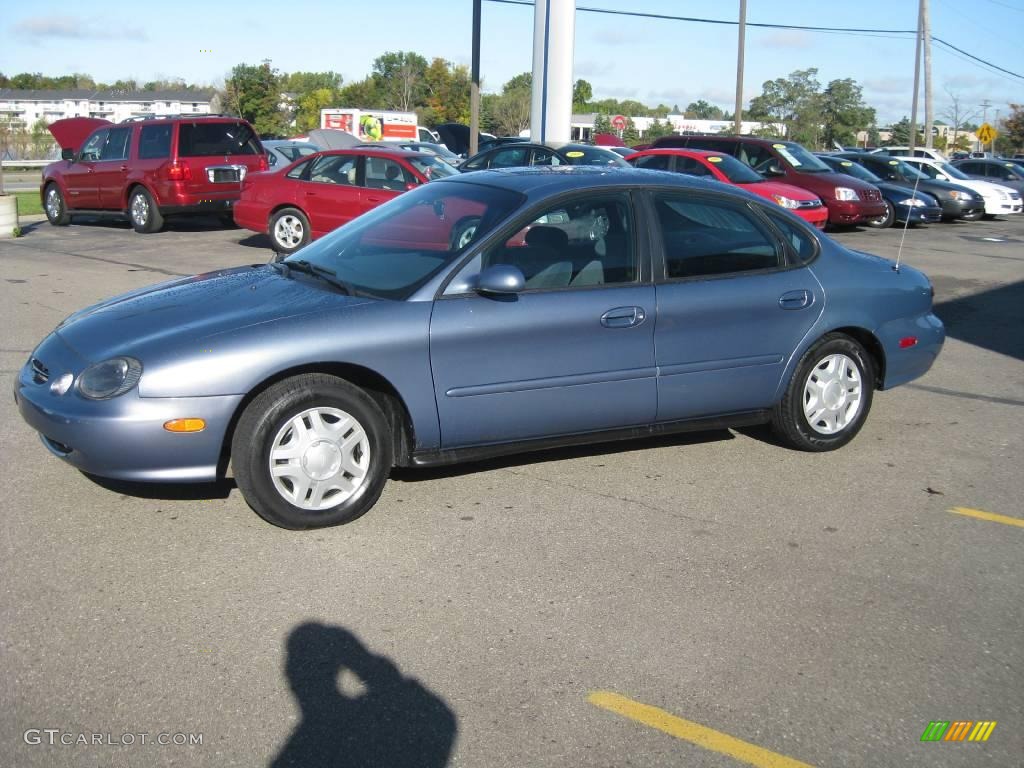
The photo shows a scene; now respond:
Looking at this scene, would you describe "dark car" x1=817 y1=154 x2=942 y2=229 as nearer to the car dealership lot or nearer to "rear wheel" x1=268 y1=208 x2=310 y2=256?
"rear wheel" x1=268 y1=208 x2=310 y2=256

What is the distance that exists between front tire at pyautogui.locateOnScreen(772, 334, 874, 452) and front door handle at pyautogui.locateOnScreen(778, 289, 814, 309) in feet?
0.86

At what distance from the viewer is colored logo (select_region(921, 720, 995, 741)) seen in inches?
126

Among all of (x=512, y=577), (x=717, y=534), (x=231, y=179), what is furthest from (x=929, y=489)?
(x=231, y=179)

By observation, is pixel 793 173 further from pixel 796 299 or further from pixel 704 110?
pixel 704 110

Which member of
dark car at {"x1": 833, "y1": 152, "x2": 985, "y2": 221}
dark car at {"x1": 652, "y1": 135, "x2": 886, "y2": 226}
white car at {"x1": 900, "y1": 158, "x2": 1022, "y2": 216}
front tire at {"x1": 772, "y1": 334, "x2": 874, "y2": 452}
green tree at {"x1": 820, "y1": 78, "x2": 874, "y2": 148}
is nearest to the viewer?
front tire at {"x1": 772, "y1": 334, "x2": 874, "y2": 452}

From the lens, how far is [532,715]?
323 cm

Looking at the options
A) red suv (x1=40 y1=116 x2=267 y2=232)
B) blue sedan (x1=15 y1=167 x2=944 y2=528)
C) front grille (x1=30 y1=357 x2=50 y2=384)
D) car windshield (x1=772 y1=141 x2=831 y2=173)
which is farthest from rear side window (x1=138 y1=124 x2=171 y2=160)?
front grille (x1=30 y1=357 x2=50 y2=384)

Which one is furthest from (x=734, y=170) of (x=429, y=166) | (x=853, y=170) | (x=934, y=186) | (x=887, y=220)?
(x=934, y=186)

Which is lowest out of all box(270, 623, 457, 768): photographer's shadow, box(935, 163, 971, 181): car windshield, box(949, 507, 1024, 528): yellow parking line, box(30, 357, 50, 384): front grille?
box(270, 623, 457, 768): photographer's shadow

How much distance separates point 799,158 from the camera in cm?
2033

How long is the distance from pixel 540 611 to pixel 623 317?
5.78ft

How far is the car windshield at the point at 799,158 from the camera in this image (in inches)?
787

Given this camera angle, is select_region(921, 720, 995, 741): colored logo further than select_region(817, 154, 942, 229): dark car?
No

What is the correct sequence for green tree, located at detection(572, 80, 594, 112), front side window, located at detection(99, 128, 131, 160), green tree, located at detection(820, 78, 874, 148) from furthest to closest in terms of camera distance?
green tree, located at detection(572, 80, 594, 112), green tree, located at detection(820, 78, 874, 148), front side window, located at detection(99, 128, 131, 160)
